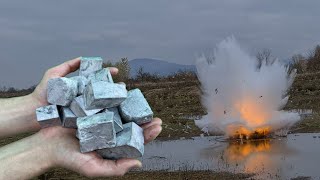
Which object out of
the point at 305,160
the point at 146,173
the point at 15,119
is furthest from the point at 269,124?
the point at 15,119

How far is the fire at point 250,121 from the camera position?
69.2 feet

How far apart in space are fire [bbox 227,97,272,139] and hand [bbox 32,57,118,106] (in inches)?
683

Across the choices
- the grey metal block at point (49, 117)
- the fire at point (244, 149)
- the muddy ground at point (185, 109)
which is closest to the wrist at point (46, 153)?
the grey metal block at point (49, 117)

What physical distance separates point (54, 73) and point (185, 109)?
29.8 m

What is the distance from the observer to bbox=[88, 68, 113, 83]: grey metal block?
3.73 m

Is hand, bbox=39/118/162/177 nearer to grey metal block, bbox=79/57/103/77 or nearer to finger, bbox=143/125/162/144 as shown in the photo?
finger, bbox=143/125/162/144

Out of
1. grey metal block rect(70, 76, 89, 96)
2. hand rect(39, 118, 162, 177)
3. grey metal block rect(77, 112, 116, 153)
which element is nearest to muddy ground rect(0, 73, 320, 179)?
grey metal block rect(70, 76, 89, 96)

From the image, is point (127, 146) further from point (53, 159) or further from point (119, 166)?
point (53, 159)

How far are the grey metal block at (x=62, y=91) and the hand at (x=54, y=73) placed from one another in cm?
25

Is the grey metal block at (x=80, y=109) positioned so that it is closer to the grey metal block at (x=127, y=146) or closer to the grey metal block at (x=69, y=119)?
the grey metal block at (x=69, y=119)

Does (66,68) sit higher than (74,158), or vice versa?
(66,68)

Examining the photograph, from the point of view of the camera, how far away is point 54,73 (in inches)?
159

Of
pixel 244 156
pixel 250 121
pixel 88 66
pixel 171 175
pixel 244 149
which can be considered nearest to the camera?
pixel 88 66

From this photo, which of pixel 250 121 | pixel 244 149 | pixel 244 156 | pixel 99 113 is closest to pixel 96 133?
pixel 99 113
